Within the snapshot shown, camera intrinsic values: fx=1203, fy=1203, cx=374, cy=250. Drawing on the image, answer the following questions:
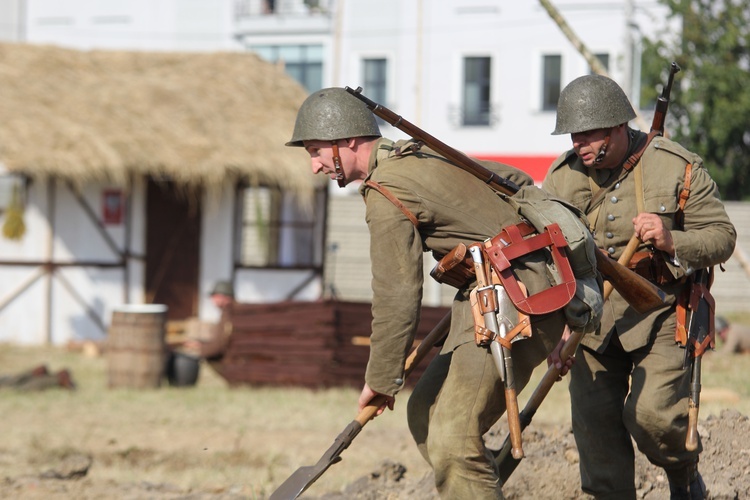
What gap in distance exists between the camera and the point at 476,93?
35.0 metres

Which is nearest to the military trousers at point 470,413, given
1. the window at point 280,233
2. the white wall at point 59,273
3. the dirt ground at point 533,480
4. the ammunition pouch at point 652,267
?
the ammunition pouch at point 652,267

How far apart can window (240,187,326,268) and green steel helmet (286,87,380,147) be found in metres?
13.6

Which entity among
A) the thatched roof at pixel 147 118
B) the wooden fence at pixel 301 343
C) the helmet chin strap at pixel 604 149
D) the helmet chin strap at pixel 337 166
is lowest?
the wooden fence at pixel 301 343

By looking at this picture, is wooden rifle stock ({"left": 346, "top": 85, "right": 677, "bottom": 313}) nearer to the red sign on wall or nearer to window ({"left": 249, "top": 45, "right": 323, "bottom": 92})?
the red sign on wall

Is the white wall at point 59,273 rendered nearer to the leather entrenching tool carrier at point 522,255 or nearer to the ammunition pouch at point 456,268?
the ammunition pouch at point 456,268

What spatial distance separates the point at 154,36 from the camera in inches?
1559

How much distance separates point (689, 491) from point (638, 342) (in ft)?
2.63

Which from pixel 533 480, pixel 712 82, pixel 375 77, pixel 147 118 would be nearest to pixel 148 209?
pixel 147 118

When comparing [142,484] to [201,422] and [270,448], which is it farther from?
[201,422]

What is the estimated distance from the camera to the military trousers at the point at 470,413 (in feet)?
15.7

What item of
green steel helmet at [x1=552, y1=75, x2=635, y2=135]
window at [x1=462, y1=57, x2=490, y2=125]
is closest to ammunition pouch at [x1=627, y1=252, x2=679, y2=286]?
green steel helmet at [x1=552, y1=75, x2=635, y2=135]

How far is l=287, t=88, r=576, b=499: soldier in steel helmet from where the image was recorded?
15.8 ft

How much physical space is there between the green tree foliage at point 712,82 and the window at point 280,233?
477 inches

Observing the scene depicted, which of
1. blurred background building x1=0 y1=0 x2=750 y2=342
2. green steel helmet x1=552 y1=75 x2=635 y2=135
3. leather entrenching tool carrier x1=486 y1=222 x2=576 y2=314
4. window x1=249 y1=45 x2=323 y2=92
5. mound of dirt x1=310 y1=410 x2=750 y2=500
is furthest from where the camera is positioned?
window x1=249 y1=45 x2=323 y2=92
